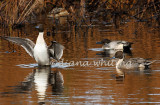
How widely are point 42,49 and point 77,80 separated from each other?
110 inches

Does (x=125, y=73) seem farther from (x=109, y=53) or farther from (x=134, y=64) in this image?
(x=109, y=53)

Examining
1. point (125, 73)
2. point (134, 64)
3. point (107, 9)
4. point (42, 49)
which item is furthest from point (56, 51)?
point (107, 9)

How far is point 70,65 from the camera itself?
1343 centimetres

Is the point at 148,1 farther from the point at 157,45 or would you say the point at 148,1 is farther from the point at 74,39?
the point at 157,45

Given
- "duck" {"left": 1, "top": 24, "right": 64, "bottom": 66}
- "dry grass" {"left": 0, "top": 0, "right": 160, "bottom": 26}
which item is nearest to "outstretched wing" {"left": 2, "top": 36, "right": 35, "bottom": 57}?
"duck" {"left": 1, "top": 24, "right": 64, "bottom": 66}

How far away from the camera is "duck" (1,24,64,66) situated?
13398mm

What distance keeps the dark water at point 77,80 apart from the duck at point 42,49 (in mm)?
302

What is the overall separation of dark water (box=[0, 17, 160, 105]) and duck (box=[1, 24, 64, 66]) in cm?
30

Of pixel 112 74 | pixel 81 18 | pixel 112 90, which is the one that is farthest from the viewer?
pixel 81 18

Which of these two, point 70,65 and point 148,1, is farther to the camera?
point 148,1

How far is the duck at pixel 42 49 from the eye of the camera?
1340 cm

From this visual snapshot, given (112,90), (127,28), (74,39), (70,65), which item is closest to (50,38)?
(74,39)

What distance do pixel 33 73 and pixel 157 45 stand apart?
6647 millimetres

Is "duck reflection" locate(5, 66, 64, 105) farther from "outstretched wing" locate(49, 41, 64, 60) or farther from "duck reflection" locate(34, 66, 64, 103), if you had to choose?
"outstretched wing" locate(49, 41, 64, 60)
